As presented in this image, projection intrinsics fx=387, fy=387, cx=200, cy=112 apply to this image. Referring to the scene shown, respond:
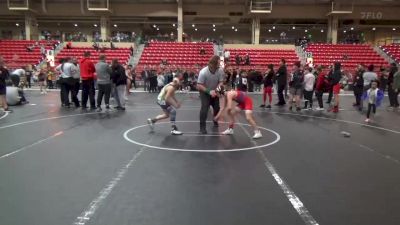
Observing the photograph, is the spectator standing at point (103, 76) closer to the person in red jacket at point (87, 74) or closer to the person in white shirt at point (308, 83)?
the person in red jacket at point (87, 74)

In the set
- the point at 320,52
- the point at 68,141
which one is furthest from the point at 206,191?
the point at 320,52

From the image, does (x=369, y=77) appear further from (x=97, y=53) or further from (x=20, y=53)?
(x=20, y=53)

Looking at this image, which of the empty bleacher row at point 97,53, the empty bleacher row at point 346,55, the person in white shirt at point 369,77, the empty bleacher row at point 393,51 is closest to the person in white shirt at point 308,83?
the person in white shirt at point 369,77

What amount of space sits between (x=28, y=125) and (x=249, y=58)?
2281 centimetres

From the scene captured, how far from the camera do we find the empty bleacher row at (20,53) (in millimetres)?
30438

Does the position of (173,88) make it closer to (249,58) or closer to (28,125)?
(28,125)

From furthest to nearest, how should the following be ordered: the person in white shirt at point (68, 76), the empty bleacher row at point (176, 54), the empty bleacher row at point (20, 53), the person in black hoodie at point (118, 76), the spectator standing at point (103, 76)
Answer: the empty bleacher row at point (20, 53), the empty bleacher row at point (176, 54), the person in white shirt at point (68, 76), the person in black hoodie at point (118, 76), the spectator standing at point (103, 76)

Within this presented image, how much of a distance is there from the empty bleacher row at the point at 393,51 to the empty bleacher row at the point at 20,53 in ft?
93.9

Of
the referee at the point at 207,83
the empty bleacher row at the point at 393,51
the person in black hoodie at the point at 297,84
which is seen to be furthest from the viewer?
the empty bleacher row at the point at 393,51

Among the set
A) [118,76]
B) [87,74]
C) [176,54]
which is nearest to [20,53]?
[176,54]

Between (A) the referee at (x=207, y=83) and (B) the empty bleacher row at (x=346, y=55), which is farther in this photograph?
(B) the empty bleacher row at (x=346, y=55)

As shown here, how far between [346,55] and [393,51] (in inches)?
203

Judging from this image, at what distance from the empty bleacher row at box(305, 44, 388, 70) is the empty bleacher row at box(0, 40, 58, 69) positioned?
73.2 ft

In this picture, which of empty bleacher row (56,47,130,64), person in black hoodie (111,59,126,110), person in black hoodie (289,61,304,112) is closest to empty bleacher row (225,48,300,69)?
empty bleacher row (56,47,130,64)
